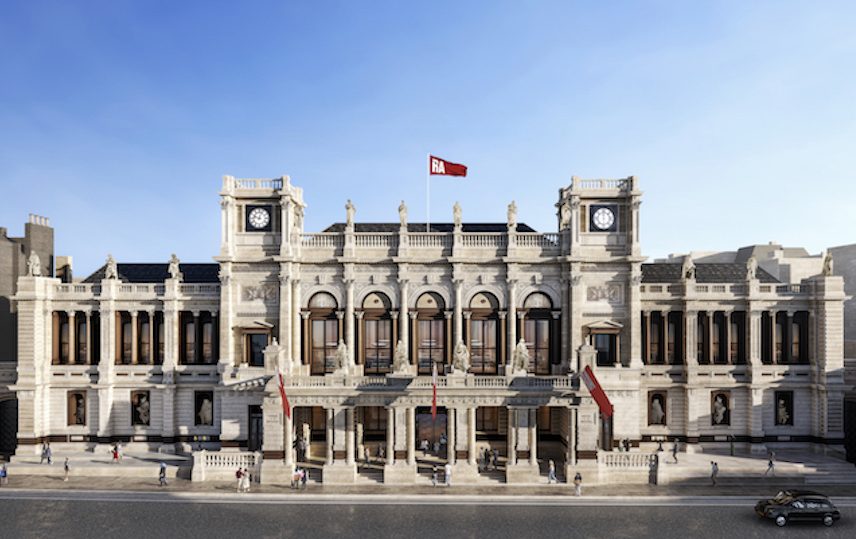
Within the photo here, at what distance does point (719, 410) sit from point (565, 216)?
19967 millimetres

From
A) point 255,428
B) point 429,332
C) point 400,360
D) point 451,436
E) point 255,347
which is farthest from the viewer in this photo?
point 255,347

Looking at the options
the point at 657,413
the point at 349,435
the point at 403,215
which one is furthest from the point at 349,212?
the point at 657,413

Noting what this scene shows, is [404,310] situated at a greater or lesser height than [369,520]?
greater

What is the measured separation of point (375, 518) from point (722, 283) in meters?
33.1

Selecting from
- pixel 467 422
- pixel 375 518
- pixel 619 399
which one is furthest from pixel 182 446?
pixel 619 399

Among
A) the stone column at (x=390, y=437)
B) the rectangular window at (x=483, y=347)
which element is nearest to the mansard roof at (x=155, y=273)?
the stone column at (x=390, y=437)

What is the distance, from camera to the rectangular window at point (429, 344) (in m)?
41.4

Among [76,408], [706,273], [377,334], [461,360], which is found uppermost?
[706,273]

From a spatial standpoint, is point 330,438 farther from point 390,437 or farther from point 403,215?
point 403,215

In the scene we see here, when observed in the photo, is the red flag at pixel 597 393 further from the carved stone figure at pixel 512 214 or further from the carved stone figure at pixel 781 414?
the carved stone figure at pixel 781 414

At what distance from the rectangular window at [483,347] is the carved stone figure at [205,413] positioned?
21.4 m

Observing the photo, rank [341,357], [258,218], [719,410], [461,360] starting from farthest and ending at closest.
→ [719,410] → [258,218] → [341,357] → [461,360]

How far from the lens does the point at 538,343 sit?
1636 inches

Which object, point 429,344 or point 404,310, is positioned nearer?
point 404,310
